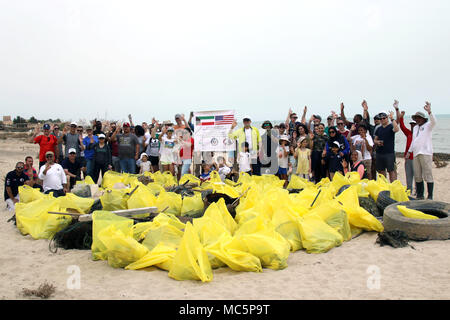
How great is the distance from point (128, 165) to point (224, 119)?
102 inches

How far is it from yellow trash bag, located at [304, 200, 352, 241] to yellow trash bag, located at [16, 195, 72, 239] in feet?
11.6

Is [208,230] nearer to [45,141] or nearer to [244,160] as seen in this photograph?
[244,160]

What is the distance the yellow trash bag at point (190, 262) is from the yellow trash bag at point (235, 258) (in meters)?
0.18

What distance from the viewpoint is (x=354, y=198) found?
5.38 m

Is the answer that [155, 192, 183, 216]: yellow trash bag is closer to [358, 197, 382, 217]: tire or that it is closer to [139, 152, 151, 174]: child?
[358, 197, 382, 217]: tire

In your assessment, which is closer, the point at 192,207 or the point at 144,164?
the point at 192,207

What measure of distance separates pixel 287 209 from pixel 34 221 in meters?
3.65

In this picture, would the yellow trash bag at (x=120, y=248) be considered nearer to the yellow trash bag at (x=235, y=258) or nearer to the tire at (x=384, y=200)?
the yellow trash bag at (x=235, y=258)

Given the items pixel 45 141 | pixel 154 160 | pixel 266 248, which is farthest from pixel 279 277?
pixel 45 141

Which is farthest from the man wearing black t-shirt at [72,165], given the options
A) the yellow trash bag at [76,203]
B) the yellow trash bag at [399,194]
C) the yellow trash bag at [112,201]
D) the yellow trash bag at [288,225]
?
the yellow trash bag at [399,194]

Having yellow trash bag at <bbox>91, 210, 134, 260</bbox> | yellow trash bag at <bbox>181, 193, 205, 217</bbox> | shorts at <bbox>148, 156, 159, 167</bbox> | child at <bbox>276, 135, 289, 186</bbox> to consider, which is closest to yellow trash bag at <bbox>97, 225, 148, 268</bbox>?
yellow trash bag at <bbox>91, 210, 134, 260</bbox>

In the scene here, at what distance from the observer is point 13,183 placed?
7816mm
